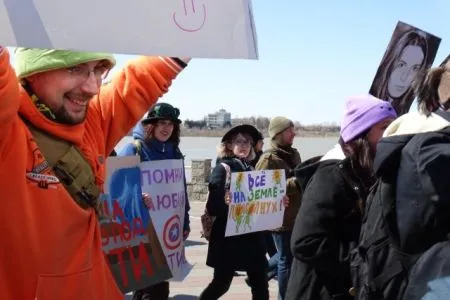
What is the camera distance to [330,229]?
261cm

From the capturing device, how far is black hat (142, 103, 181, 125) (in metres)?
4.54

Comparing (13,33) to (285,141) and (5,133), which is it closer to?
(5,133)

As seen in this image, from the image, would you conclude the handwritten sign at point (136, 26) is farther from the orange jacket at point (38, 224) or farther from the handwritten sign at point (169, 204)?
the handwritten sign at point (169, 204)

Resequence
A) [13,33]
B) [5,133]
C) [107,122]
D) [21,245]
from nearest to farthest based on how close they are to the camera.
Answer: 1. [13,33]
2. [5,133]
3. [21,245]
4. [107,122]

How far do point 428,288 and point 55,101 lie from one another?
4.43 ft

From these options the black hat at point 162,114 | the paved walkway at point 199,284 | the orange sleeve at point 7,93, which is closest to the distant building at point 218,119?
the paved walkway at point 199,284

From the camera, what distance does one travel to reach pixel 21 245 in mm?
1884

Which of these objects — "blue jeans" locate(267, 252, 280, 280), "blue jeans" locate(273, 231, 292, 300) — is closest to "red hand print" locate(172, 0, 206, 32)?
"blue jeans" locate(273, 231, 292, 300)

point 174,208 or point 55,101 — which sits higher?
point 55,101

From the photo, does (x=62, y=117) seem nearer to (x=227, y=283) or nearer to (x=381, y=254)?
(x=381, y=254)

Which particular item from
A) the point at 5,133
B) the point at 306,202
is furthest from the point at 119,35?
the point at 306,202

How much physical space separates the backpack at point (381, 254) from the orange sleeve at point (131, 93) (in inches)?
38.8

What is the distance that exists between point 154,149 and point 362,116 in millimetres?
2075

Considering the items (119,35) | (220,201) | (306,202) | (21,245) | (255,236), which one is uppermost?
(119,35)
